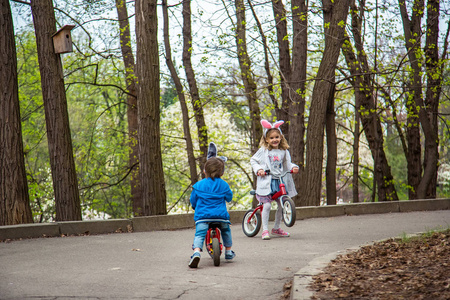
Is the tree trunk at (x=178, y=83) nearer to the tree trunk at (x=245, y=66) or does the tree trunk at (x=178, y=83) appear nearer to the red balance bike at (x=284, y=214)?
the tree trunk at (x=245, y=66)

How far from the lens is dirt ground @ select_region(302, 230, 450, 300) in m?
4.30

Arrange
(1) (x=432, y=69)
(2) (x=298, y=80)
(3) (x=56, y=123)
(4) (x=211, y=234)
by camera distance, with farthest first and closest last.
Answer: (1) (x=432, y=69) < (2) (x=298, y=80) < (3) (x=56, y=123) < (4) (x=211, y=234)

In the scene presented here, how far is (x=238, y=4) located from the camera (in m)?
17.8

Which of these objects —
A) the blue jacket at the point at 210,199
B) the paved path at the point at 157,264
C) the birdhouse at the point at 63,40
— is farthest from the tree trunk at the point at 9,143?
the blue jacket at the point at 210,199

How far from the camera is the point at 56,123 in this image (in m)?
11.4

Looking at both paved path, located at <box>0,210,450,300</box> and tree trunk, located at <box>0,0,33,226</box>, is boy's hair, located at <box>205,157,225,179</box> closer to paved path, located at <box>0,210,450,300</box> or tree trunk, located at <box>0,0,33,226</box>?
paved path, located at <box>0,210,450,300</box>

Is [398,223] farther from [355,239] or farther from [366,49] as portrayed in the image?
[366,49]

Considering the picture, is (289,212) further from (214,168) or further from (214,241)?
(214,241)

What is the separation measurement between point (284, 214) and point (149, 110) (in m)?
4.64

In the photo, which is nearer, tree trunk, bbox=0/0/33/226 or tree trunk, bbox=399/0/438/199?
tree trunk, bbox=0/0/33/226

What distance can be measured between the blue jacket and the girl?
85.7 inches

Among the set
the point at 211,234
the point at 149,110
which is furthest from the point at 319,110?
the point at 211,234

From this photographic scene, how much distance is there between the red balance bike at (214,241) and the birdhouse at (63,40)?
251 inches

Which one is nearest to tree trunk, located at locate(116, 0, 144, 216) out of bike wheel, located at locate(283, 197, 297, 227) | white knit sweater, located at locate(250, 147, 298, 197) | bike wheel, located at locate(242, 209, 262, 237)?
bike wheel, located at locate(242, 209, 262, 237)
